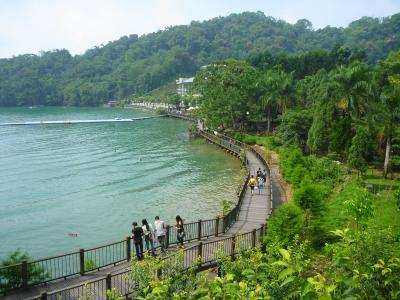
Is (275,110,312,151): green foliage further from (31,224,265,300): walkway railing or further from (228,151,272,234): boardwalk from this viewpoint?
(31,224,265,300): walkway railing

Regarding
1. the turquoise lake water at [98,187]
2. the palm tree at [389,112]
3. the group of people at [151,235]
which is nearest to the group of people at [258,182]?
the turquoise lake water at [98,187]

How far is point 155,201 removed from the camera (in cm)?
3164

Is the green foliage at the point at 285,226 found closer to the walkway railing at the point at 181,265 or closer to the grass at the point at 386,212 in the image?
the walkway railing at the point at 181,265

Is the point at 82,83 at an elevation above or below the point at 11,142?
above

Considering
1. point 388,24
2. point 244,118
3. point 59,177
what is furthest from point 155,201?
point 388,24

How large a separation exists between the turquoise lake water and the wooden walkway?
368cm

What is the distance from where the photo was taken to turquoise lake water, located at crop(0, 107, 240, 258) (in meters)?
26.2

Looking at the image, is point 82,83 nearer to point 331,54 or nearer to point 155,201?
point 331,54

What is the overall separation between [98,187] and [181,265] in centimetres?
2762

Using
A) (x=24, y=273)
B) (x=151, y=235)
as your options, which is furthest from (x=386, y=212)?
(x=24, y=273)

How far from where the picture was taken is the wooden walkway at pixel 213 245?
13.7 meters

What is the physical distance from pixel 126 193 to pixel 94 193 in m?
2.81

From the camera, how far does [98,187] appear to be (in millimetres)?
37000

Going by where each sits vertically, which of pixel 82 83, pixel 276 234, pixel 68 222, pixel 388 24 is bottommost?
pixel 68 222
